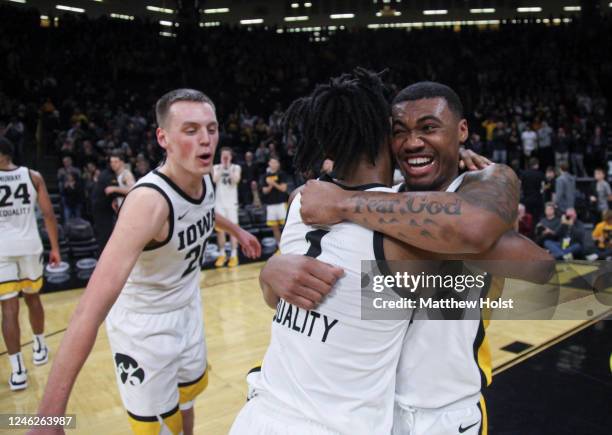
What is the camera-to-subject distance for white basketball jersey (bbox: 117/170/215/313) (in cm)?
253

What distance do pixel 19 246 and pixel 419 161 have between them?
405 centimetres

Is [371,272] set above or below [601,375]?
above

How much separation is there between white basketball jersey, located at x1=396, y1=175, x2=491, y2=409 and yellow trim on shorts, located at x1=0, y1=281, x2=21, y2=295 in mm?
3935

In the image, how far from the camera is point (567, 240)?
27.2ft

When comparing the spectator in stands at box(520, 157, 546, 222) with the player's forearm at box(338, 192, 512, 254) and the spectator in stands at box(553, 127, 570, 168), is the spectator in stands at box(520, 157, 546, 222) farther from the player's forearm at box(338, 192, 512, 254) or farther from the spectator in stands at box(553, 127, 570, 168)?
the player's forearm at box(338, 192, 512, 254)

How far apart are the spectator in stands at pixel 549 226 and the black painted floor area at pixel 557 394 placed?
12.3ft

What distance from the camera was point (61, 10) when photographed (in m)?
20.4

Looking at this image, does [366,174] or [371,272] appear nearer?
[371,272]

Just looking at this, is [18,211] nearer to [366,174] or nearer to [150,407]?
[150,407]

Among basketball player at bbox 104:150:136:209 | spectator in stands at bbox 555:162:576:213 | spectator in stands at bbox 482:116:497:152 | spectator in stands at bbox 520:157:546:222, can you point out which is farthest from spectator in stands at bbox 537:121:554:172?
basketball player at bbox 104:150:136:209

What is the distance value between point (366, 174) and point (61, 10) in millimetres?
22495

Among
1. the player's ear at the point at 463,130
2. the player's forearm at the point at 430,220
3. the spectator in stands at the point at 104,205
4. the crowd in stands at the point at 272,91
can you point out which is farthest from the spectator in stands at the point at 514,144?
the player's forearm at the point at 430,220

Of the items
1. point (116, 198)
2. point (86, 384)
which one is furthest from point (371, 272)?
point (116, 198)

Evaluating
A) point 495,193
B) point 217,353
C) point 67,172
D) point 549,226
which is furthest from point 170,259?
point 67,172
